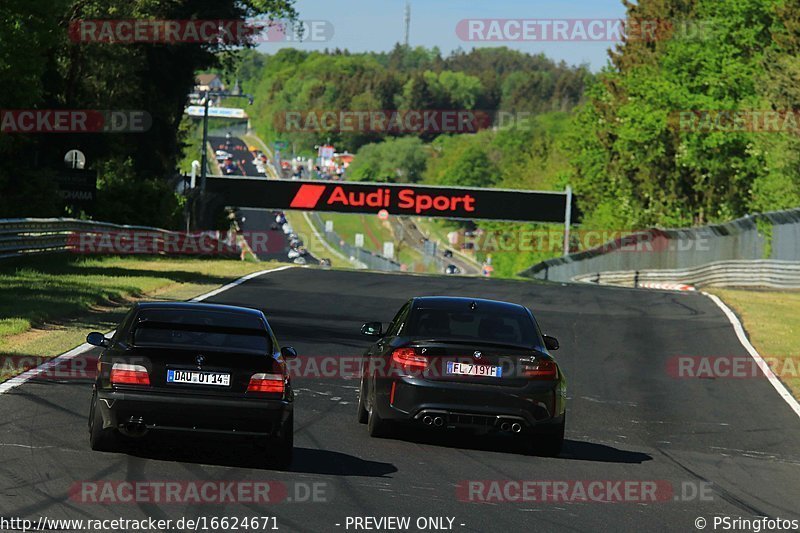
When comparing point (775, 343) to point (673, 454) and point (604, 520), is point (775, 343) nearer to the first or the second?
point (673, 454)

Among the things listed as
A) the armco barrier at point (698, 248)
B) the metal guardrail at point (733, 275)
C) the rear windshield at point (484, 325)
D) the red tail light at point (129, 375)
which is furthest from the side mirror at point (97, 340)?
the metal guardrail at point (733, 275)

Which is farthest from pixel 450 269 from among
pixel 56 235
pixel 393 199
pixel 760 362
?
pixel 760 362

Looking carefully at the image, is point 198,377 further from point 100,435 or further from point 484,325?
point 484,325

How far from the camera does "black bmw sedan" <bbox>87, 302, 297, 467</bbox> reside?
406 inches

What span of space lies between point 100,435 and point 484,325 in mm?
3973

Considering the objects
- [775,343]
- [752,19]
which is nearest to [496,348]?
[775,343]

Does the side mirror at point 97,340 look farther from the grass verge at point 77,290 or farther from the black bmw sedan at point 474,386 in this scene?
the grass verge at point 77,290

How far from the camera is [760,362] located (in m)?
22.0

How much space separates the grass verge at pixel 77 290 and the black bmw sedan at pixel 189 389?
480cm

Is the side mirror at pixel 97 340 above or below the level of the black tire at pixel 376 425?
above

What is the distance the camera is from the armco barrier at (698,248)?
40406 mm

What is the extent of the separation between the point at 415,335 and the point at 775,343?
45.0 feet

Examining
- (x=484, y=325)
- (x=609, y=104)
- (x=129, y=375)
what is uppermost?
(x=609, y=104)

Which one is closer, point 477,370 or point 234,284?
point 477,370
